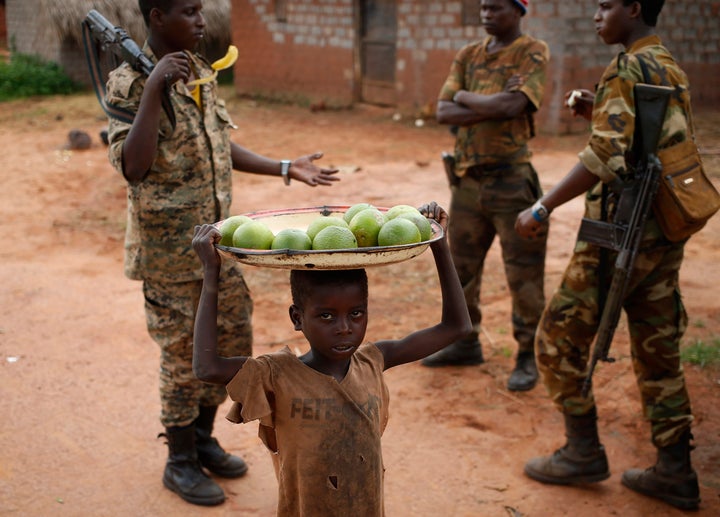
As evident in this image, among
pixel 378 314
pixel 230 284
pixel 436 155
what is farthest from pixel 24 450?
pixel 436 155

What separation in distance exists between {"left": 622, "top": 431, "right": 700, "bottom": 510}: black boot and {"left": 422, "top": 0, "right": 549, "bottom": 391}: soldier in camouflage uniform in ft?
3.91

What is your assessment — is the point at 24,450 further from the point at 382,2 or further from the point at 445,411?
the point at 382,2

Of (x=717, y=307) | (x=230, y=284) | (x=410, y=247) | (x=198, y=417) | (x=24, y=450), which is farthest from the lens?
(x=717, y=307)

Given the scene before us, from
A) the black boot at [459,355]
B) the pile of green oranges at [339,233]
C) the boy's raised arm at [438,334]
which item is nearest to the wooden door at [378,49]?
the black boot at [459,355]

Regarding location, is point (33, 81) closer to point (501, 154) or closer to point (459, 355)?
point (459, 355)

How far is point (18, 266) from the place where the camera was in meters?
6.98

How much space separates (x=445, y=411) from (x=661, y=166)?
189cm

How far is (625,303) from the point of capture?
350 cm

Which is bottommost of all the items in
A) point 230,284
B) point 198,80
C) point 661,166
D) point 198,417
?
point 198,417

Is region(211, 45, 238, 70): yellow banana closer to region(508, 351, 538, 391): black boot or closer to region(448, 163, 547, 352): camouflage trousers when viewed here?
region(448, 163, 547, 352): camouflage trousers

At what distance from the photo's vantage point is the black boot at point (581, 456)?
12.0 ft

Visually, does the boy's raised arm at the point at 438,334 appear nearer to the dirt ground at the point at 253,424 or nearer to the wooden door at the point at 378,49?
the dirt ground at the point at 253,424

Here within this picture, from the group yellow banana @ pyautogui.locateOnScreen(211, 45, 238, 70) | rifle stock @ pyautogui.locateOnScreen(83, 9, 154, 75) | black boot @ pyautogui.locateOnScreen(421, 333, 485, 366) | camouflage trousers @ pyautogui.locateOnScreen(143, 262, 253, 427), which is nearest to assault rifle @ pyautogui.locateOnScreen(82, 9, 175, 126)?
rifle stock @ pyautogui.locateOnScreen(83, 9, 154, 75)

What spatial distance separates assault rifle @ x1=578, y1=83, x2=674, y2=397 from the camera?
3176 mm
